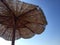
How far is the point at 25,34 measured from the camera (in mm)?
28266

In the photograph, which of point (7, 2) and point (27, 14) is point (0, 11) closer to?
point (7, 2)

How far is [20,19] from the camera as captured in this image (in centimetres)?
2436

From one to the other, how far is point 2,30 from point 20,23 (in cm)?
404

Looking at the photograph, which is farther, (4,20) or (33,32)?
(33,32)

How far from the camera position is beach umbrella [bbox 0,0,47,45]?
22264 mm

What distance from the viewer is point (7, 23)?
2591 cm

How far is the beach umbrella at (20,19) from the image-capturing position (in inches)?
877

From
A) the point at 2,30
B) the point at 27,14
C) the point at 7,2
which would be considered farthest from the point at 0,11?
the point at 2,30

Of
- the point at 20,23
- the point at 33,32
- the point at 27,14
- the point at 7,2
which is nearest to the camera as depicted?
the point at 7,2

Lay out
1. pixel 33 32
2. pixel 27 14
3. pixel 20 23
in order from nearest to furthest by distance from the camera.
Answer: pixel 27 14
pixel 20 23
pixel 33 32

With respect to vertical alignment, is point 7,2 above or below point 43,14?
above

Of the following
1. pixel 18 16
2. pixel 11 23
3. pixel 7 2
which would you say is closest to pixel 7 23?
pixel 11 23

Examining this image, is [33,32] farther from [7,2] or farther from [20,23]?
[7,2]

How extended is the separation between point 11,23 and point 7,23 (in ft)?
2.66
